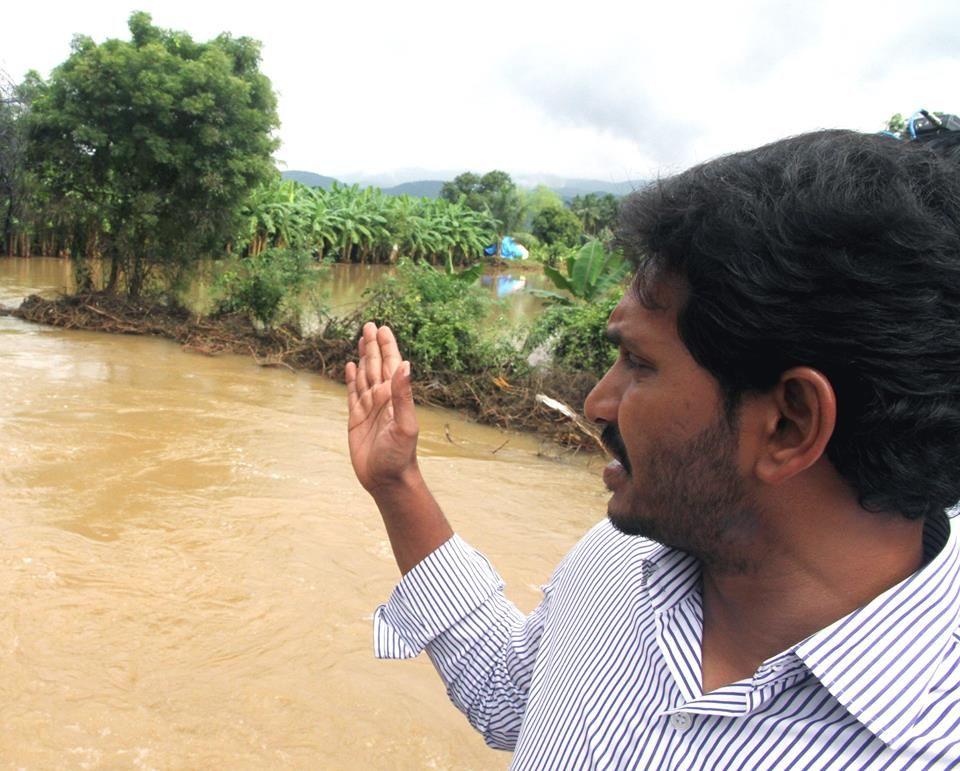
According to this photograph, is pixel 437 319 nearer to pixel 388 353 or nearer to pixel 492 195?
pixel 388 353

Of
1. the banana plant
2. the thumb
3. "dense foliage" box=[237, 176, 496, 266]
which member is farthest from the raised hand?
"dense foliage" box=[237, 176, 496, 266]

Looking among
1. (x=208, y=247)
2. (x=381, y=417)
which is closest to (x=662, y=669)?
(x=381, y=417)

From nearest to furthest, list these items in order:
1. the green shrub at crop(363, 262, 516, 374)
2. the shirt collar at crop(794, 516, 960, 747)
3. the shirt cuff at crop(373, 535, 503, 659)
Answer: the shirt collar at crop(794, 516, 960, 747) < the shirt cuff at crop(373, 535, 503, 659) < the green shrub at crop(363, 262, 516, 374)

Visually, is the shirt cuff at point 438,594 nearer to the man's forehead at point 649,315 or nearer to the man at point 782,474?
the man at point 782,474

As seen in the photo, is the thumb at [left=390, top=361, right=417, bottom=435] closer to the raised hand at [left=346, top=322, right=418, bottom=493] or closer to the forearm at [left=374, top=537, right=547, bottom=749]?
the raised hand at [left=346, top=322, right=418, bottom=493]

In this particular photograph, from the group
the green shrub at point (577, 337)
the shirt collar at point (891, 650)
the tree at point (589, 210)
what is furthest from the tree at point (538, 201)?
the shirt collar at point (891, 650)

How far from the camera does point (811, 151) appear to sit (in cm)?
94

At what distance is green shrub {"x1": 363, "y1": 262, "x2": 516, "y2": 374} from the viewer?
9.47 meters

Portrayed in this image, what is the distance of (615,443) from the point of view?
1.13 m

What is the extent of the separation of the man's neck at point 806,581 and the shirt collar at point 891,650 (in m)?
0.05

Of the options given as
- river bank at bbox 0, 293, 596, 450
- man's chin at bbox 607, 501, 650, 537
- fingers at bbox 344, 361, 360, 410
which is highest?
fingers at bbox 344, 361, 360, 410

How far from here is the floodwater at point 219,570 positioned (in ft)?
10.8

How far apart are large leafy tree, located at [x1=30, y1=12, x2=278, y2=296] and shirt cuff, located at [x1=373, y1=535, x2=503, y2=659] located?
11.7 meters

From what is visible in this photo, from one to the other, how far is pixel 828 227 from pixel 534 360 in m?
8.87
